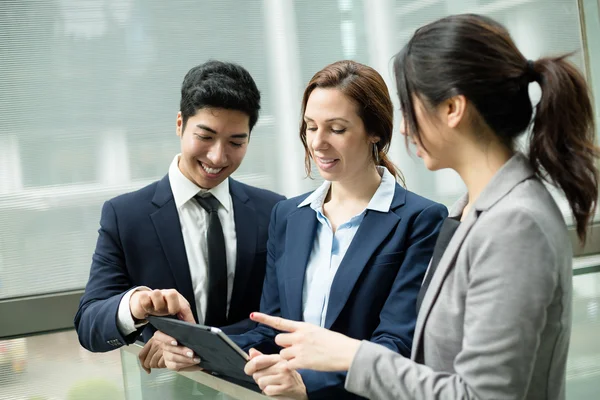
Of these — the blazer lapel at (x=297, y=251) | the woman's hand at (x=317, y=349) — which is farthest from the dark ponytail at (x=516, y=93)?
the blazer lapel at (x=297, y=251)

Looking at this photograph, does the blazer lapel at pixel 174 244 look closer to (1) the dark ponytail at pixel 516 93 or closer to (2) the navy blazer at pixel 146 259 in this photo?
(2) the navy blazer at pixel 146 259

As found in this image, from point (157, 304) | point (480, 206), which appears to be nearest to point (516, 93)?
point (480, 206)

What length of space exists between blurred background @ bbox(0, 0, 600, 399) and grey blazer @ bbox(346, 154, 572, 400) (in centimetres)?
185

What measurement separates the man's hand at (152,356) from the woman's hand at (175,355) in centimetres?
4

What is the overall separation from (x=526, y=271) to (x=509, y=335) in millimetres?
109

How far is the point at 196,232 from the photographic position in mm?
2250

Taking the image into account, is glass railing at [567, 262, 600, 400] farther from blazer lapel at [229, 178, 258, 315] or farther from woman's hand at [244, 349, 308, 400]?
woman's hand at [244, 349, 308, 400]

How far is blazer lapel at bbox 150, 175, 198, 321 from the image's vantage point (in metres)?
2.18

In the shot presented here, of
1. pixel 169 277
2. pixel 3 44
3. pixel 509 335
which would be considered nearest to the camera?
pixel 509 335

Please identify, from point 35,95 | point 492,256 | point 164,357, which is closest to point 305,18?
point 35,95

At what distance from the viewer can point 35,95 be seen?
2951 millimetres

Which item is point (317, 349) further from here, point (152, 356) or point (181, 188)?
point (181, 188)

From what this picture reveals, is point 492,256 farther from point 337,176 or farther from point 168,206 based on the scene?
point 168,206

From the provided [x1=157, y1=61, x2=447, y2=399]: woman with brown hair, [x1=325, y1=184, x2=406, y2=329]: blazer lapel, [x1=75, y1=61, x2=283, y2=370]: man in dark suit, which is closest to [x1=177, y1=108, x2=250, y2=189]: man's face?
[x1=75, y1=61, x2=283, y2=370]: man in dark suit
